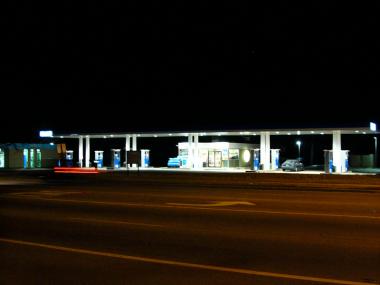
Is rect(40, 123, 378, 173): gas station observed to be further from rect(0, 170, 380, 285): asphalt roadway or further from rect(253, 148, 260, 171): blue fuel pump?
rect(0, 170, 380, 285): asphalt roadway

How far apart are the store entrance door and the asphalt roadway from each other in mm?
32432

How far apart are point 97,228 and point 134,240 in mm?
2135

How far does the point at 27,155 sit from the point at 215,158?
71.4 feet

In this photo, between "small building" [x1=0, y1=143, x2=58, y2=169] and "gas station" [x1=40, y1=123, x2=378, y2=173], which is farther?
"small building" [x1=0, y1=143, x2=58, y2=169]

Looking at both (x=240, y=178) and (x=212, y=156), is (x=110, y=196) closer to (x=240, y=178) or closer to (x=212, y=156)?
(x=240, y=178)

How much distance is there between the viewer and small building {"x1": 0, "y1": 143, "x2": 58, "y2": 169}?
200 feet

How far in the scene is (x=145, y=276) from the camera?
8.80 m

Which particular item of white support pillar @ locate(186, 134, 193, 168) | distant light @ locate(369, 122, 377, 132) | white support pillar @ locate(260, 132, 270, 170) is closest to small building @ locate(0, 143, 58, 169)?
white support pillar @ locate(186, 134, 193, 168)

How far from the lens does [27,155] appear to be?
62.4m

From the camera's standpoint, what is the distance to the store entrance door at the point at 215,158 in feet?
177

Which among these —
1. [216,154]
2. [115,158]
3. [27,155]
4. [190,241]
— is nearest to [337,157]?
[216,154]

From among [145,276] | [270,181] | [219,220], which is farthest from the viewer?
[270,181]

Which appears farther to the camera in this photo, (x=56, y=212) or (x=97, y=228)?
(x=56, y=212)

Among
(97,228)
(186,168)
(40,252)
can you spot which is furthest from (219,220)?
(186,168)
